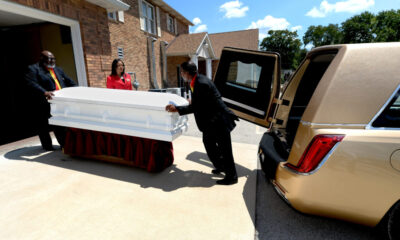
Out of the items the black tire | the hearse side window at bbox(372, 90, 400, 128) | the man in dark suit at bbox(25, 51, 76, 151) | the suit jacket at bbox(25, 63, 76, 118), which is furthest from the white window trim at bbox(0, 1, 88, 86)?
the black tire

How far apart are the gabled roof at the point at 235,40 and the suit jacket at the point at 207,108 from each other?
1728 centimetres

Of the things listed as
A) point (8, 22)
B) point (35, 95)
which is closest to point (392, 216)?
point (35, 95)

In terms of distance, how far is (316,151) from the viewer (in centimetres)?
166

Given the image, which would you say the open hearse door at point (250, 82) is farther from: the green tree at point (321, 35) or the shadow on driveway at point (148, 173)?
the green tree at point (321, 35)

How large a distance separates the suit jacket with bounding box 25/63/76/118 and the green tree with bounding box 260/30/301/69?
47.2 m

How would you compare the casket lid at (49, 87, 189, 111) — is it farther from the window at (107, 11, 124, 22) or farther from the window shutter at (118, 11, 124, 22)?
the window shutter at (118, 11, 124, 22)

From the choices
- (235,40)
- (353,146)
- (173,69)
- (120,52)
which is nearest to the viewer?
(353,146)

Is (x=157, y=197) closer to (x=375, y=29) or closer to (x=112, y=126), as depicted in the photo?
(x=112, y=126)

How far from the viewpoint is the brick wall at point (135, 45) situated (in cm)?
959

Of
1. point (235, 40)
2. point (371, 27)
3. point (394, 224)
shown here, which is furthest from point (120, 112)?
point (371, 27)

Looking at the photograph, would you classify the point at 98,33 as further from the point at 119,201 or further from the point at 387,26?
the point at 387,26

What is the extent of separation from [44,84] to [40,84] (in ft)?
0.20

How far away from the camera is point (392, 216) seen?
1604 mm

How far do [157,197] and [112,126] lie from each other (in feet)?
4.14
